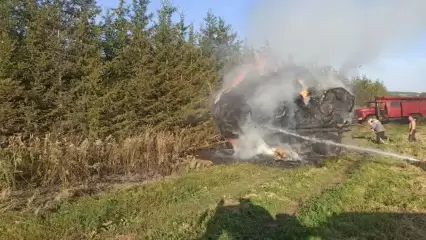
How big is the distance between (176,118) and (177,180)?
27.2 feet

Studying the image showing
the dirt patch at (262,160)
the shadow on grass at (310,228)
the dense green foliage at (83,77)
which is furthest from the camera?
the dense green foliage at (83,77)

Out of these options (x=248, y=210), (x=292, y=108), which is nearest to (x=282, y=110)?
(x=292, y=108)

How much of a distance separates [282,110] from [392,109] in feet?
53.7

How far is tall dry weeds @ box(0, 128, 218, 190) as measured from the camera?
363 inches

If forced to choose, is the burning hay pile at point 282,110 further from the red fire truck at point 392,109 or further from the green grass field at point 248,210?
the red fire truck at point 392,109

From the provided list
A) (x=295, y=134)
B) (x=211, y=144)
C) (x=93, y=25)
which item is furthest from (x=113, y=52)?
(x=295, y=134)

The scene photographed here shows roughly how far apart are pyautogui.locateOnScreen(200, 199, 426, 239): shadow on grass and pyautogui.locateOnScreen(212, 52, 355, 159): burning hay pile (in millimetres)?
7230

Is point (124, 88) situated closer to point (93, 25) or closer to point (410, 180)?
point (93, 25)

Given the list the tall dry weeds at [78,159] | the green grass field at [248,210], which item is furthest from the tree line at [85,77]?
the green grass field at [248,210]

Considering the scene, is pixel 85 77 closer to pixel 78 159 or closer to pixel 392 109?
pixel 78 159

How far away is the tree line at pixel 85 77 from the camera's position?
1426 cm

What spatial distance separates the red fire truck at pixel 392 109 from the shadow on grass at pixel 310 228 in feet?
70.4

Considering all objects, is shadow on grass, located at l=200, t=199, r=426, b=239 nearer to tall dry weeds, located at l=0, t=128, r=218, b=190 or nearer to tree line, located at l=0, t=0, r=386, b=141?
tall dry weeds, located at l=0, t=128, r=218, b=190

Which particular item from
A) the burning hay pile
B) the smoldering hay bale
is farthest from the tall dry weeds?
the burning hay pile
